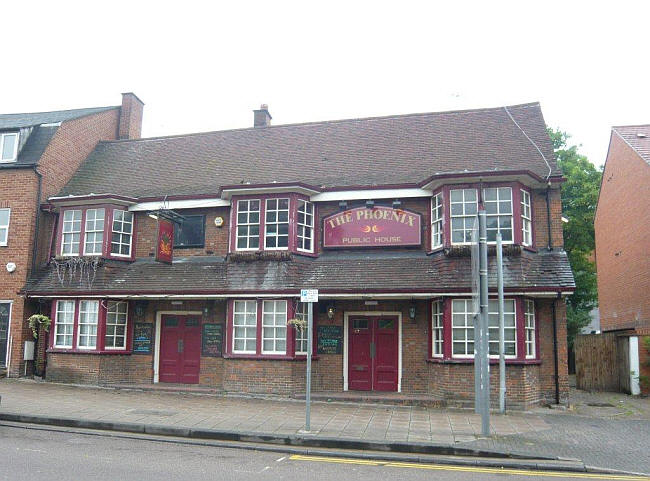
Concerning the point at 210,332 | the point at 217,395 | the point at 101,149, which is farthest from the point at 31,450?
the point at 101,149

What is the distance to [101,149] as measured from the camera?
879 inches

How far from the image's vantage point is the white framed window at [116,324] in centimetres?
1728

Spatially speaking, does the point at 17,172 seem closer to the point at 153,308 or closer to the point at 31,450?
the point at 153,308

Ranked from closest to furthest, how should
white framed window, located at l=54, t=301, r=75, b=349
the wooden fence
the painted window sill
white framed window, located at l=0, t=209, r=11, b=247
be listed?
1. the painted window sill
2. white framed window, located at l=54, t=301, r=75, b=349
3. white framed window, located at l=0, t=209, r=11, b=247
4. the wooden fence

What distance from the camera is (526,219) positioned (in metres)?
15.6

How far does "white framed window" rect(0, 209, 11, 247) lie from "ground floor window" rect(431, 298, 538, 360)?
45.0 ft

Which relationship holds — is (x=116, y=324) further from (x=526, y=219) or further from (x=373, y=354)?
(x=526, y=219)

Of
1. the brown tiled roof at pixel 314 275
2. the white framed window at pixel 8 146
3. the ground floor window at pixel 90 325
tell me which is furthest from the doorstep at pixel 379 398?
the white framed window at pixel 8 146

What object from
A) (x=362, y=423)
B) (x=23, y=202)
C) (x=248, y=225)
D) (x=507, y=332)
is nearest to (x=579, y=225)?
(x=507, y=332)

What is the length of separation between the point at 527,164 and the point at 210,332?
1025 cm

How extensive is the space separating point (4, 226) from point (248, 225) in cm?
819

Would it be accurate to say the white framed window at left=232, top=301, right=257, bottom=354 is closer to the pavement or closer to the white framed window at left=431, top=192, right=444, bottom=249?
the pavement

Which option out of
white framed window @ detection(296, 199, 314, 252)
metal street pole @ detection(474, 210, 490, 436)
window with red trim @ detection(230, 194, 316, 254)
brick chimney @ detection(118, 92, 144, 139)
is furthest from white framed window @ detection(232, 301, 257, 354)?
brick chimney @ detection(118, 92, 144, 139)

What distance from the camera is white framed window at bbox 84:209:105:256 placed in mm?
18016
